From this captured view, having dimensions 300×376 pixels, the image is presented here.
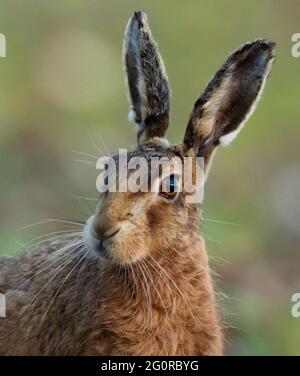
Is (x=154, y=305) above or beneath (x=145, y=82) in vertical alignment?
beneath

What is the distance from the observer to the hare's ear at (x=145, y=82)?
17.7 ft

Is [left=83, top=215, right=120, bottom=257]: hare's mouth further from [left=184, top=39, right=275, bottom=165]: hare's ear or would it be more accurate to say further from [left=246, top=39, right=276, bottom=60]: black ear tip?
[left=246, top=39, right=276, bottom=60]: black ear tip

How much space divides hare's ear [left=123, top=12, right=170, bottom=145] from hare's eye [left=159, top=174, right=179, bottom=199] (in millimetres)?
310

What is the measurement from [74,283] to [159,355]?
0.53 meters

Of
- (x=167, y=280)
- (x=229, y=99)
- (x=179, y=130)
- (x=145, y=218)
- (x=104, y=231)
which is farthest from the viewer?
(x=179, y=130)

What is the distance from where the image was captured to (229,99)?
542cm

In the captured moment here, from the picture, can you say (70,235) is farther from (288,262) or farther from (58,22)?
(58,22)

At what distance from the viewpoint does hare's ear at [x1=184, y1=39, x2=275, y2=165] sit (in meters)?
5.30
